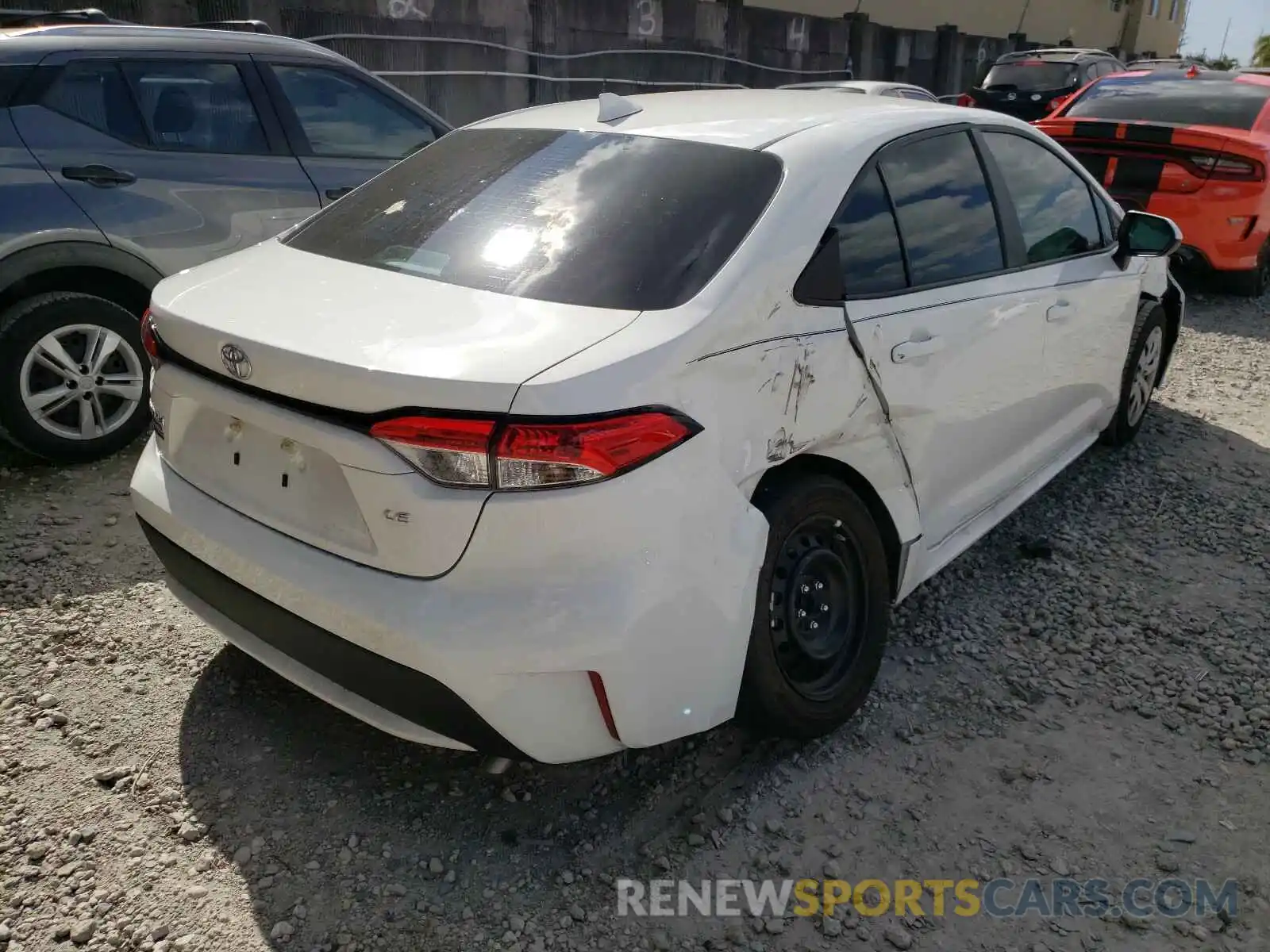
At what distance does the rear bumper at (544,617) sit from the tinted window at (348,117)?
10.3 ft

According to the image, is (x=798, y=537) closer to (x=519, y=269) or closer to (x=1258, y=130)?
(x=519, y=269)

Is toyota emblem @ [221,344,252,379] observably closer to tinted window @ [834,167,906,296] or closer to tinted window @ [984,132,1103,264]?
tinted window @ [834,167,906,296]

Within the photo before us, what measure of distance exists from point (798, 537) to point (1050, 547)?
6.06 ft

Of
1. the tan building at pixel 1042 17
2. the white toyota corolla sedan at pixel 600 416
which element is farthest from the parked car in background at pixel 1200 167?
the tan building at pixel 1042 17

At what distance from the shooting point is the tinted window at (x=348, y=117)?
15.9 ft

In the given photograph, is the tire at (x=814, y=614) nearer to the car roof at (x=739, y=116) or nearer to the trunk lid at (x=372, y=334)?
the trunk lid at (x=372, y=334)

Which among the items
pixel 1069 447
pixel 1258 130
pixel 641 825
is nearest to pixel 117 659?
pixel 641 825

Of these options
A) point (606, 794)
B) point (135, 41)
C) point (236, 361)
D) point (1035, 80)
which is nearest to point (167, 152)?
point (135, 41)

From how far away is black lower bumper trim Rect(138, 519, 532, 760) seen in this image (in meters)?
2.07

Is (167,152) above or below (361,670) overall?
above

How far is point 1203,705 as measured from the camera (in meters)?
3.05

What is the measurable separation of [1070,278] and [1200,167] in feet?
14.3

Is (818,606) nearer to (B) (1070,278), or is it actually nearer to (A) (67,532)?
(B) (1070,278)

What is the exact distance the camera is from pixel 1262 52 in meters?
57.8
